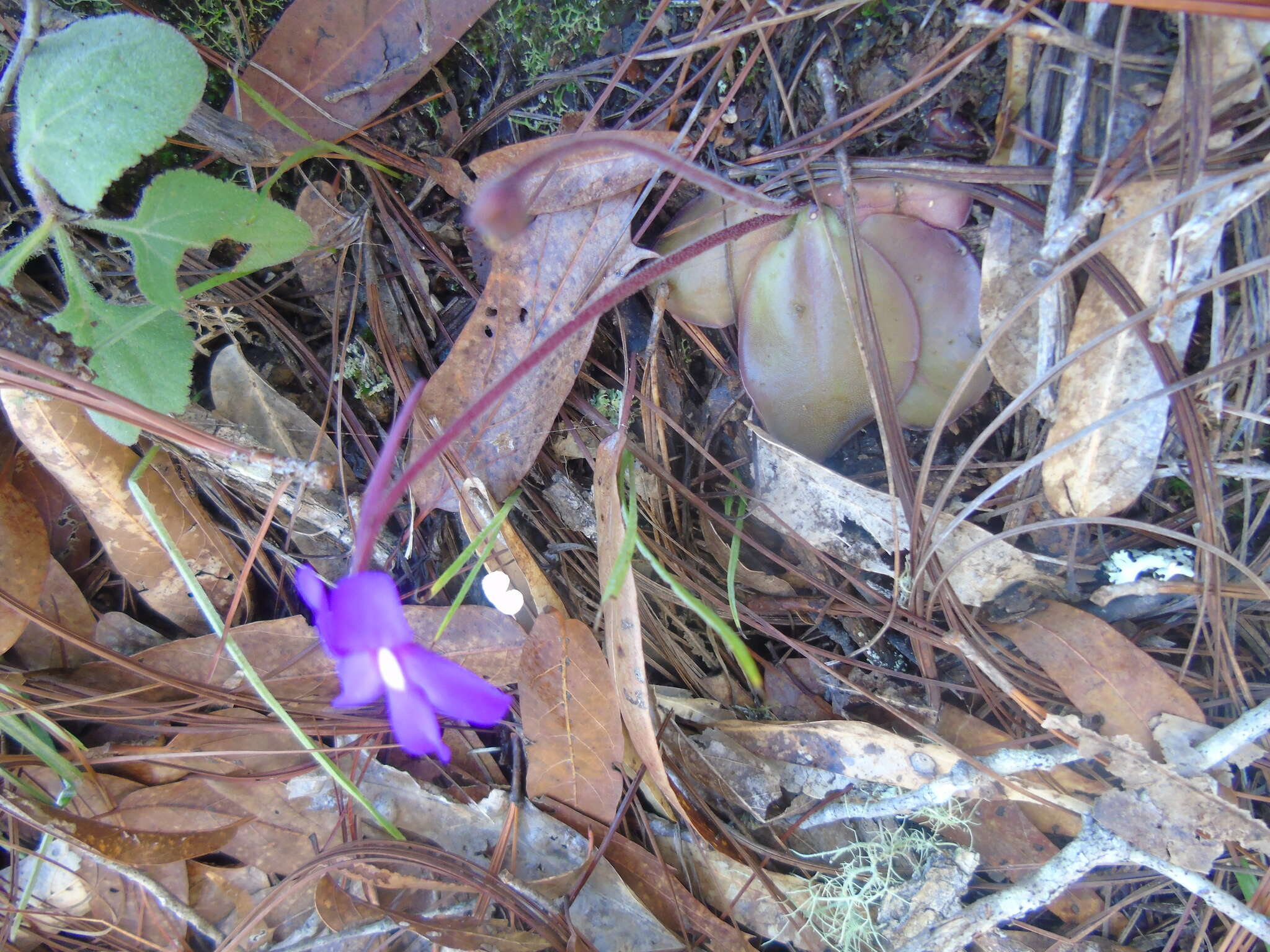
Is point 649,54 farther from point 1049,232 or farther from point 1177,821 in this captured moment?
point 1177,821

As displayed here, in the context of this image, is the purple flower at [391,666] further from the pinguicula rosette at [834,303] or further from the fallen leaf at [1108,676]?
the fallen leaf at [1108,676]

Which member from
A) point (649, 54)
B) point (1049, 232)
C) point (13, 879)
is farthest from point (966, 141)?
point (13, 879)

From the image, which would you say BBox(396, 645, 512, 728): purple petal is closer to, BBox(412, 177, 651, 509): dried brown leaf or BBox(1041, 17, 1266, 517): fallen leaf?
BBox(412, 177, 651, 509): dried brown leaf

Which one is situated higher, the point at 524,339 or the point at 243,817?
the point at 524,339

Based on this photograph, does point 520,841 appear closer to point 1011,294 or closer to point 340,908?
point 340,908

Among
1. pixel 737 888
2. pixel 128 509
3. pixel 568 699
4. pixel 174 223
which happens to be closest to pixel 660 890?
pixel 737 888

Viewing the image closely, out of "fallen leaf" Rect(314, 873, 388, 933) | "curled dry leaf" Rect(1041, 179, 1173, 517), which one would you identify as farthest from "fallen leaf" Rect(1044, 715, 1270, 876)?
"fallen leaf" Rect(314, 873, 388, 933)
